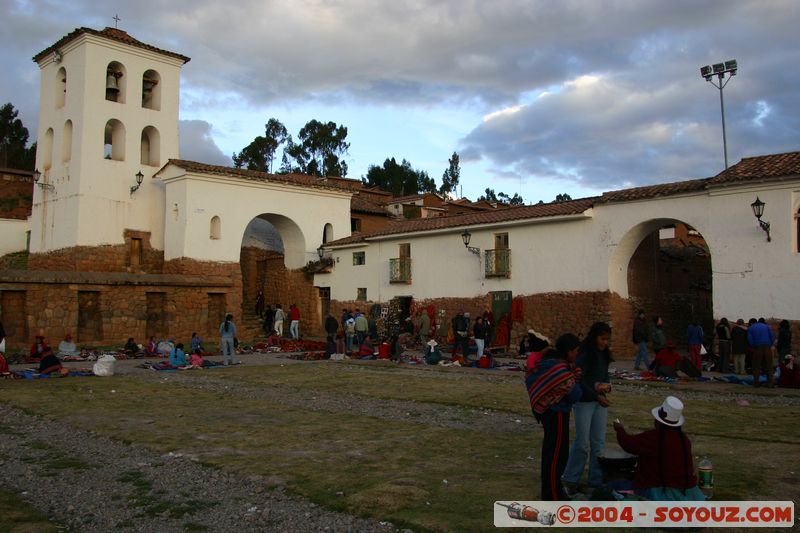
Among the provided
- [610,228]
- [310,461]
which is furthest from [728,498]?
[610,228]

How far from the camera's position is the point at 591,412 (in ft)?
19.7

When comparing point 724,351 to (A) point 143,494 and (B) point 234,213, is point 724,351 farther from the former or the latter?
(B) point 234,213

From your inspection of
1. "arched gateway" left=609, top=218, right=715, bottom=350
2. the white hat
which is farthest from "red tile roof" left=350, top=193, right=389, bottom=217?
the white hat

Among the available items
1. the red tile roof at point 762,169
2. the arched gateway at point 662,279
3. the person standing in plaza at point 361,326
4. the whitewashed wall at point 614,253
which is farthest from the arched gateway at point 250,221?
the red tile roof at point 762,169

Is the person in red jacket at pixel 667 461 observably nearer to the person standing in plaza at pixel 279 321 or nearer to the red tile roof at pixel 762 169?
the red tile roof at pixel 762 169

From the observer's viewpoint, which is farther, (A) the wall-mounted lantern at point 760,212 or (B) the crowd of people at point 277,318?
(B) the crowd of people at point 277,318

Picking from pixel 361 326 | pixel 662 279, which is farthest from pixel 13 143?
pixel 662 279

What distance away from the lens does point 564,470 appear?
582 cm

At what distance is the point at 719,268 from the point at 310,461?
14.9 metres

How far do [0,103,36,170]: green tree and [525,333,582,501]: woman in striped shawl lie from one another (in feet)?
194

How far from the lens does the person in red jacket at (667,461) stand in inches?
197

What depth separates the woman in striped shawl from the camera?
539 centimetres

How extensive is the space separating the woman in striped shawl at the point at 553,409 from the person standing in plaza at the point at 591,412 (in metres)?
0.41

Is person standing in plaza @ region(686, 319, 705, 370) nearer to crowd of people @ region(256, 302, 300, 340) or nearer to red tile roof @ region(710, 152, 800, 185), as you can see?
red tile roof @ region(710, 152, 800, 185)
